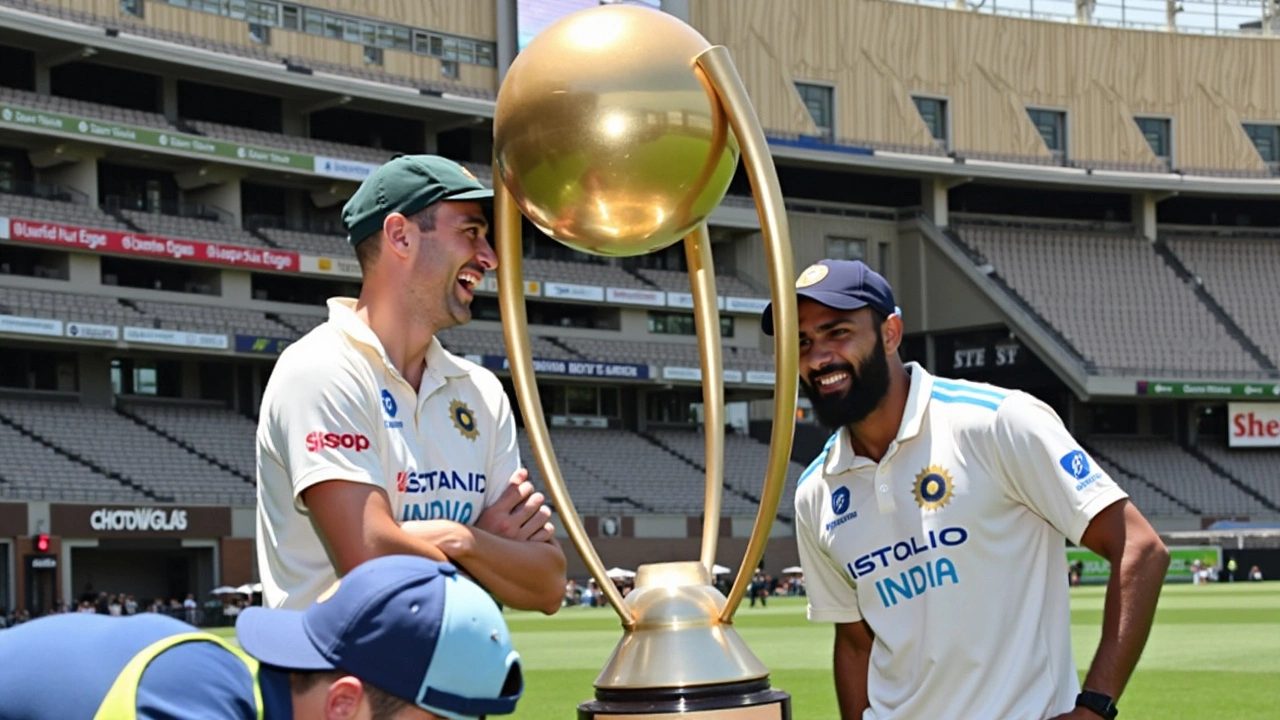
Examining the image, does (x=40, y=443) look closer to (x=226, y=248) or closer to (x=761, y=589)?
(x=226, y=248)

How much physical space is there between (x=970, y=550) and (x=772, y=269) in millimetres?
930

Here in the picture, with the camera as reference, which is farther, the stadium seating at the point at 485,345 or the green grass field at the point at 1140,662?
the stadium seating at the point at 485,345

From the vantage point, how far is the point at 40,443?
41219mm

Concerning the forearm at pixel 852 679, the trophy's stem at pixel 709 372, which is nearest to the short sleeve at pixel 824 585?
the forearm at pixel 852 679

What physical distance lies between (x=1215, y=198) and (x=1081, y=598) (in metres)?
35.3

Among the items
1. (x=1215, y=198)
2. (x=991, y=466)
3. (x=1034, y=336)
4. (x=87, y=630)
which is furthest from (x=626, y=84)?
(x=1215, y=198)

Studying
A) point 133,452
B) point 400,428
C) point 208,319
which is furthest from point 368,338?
point 208,319

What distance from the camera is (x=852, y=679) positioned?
430 cm

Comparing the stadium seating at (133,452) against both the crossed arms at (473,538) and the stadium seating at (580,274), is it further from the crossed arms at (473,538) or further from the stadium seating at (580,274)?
the crossed arms at (473,538)

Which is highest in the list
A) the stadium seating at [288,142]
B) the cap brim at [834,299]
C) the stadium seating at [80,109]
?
the stadium seating at [80,109]

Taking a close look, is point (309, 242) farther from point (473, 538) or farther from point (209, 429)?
point (473, 538)

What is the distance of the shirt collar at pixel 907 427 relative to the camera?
3991 millimetres

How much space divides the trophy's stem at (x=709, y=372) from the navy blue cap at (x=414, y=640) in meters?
1.54

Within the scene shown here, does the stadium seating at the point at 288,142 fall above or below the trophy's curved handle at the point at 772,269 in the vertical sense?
above
